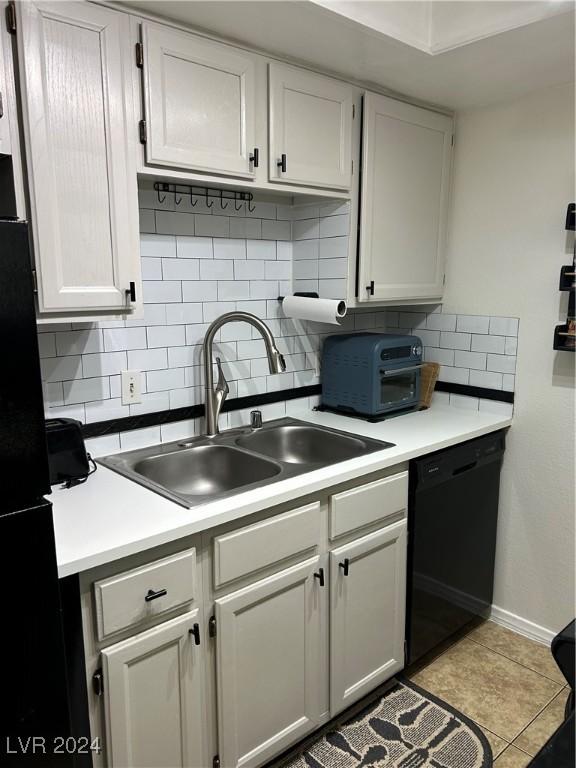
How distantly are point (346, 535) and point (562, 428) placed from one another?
3.44 feet

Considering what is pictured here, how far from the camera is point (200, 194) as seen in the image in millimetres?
2104

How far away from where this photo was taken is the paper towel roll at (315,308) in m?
2.19

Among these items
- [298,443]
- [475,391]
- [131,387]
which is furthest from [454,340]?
[131,387]

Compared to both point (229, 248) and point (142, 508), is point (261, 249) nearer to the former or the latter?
point (229, 248)

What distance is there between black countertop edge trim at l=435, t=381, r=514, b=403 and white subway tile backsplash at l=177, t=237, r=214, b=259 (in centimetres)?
125

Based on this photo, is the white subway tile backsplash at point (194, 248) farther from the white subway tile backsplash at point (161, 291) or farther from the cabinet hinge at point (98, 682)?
the cabinet hinge at point (98, 682)

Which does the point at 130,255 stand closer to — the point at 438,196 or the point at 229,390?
the point at 229,390

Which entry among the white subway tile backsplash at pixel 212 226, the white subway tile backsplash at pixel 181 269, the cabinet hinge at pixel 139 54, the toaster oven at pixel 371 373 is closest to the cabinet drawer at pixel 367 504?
the toaster oven at pixel 371 373

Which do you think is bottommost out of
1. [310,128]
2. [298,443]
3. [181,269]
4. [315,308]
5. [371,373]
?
[298,443]

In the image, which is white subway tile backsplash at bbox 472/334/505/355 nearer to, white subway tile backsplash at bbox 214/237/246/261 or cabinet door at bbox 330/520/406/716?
cabinet door at bbox 330/520/406/716

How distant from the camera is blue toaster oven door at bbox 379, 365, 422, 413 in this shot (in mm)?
2418

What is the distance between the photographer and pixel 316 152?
2.06 meters

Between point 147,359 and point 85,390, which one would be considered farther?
point 147,359

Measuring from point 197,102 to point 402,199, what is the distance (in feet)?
3.22
